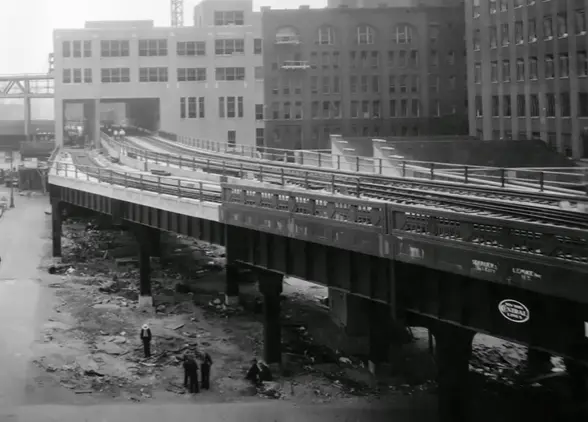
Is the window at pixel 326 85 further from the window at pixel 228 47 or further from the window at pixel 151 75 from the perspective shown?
the window at pixel 151 75

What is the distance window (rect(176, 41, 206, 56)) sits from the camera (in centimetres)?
10738

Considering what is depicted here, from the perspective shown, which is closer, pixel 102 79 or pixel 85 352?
pixel 85 352

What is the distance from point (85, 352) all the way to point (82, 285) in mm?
14589

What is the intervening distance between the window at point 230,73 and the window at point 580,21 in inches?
2240

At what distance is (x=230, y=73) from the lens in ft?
355

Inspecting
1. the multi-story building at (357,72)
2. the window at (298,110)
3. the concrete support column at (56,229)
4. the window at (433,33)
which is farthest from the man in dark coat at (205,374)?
the window at (433,33)

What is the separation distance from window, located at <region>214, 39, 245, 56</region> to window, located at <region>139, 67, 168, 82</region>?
25.9ft

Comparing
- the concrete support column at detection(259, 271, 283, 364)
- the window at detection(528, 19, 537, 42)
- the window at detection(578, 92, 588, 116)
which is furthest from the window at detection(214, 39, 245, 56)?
the concrete support column at detection(259, 271, 283, 364)

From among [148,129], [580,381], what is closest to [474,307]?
[580,381]

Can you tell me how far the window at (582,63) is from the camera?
57.8 meters

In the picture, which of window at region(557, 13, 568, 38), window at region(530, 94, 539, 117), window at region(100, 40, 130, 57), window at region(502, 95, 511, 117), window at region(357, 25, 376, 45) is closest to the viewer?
window at region(557, 13, 568, 38)

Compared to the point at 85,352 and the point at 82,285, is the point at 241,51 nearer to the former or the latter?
the point at 82,285

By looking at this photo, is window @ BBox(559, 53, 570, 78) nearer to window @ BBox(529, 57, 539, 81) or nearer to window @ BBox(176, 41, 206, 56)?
window @ BBox(529, 57, 539, 81)

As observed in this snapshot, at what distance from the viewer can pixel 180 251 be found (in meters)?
61.1
